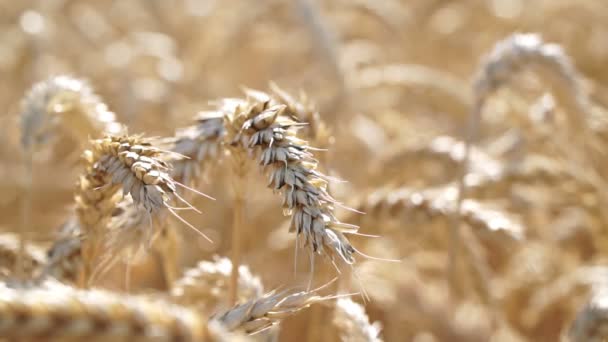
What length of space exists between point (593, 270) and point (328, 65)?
1.35 m

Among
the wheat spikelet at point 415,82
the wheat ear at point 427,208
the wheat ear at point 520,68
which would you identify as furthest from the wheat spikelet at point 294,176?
the wheat spikelet at point 415,82

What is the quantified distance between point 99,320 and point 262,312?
417 millimetres

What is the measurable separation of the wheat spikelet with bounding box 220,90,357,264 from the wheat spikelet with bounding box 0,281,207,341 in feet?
1.07

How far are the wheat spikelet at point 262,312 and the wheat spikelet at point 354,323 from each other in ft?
0.57

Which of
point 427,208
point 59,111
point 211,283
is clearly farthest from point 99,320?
point 427,208

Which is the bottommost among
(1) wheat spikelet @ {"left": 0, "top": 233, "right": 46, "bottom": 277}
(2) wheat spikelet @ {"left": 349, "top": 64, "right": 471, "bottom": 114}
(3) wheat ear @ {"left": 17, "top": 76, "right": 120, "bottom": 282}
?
(1) wheat spikelet @ {"left": 0, "top": 233, "right": 46, "bottom": 277}

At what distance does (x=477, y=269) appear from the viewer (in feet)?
6.45

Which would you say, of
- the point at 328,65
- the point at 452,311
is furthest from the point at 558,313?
the point at 328,65

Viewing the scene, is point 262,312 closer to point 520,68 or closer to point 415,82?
point 520,68

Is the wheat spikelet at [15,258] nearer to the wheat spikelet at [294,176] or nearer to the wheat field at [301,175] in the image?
the wheat field at [301,175]

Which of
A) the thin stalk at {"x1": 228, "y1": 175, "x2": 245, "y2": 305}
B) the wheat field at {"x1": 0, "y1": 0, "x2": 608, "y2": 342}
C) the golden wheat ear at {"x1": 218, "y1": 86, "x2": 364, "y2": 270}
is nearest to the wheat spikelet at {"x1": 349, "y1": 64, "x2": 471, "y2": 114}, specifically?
the wheat field at {"x1": 0, "y1": 0, "x2": 608, "y2": 342}

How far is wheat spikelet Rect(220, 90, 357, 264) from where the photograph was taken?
112 centimetres

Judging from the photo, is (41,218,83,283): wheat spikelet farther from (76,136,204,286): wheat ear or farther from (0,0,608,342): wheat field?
(76,136,204,286): wheat ear

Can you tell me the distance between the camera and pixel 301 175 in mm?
1157
